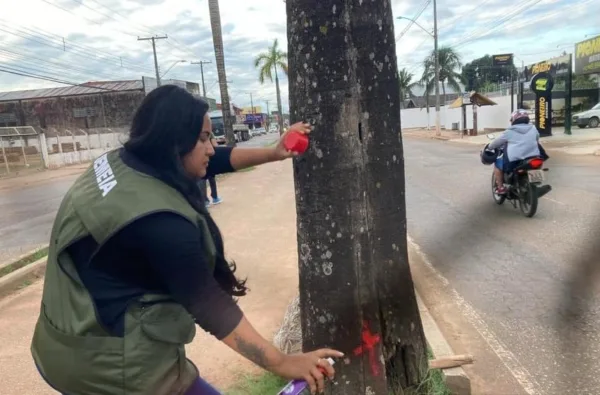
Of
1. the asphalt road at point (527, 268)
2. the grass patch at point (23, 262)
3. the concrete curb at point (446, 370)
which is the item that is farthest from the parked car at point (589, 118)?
the grass patch at point (23, 262)

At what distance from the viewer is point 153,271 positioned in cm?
146

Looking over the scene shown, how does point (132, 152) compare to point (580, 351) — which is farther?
point (580, 351)

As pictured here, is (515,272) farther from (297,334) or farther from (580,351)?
(297,334)

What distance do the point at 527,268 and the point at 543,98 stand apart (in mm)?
17965

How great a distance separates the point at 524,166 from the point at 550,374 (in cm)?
462

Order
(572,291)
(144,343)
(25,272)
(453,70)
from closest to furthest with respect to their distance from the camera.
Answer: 1. (572,291)
2. (144,343)
3. (25,272)
4. (453,70)

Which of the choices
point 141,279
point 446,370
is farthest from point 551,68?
point 141,279

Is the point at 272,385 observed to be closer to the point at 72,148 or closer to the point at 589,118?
the point at 589,118

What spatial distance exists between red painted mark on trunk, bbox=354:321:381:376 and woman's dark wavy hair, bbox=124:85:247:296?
898mm

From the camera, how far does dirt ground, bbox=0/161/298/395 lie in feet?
11.8

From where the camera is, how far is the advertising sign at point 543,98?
67.9 feet

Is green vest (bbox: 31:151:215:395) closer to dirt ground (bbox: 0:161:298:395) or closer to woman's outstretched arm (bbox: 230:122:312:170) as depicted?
woman's outstretched arm (bbox: 230:122:312:170)

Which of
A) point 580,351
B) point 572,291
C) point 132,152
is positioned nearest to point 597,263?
point 572,291

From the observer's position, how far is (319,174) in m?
2.06
